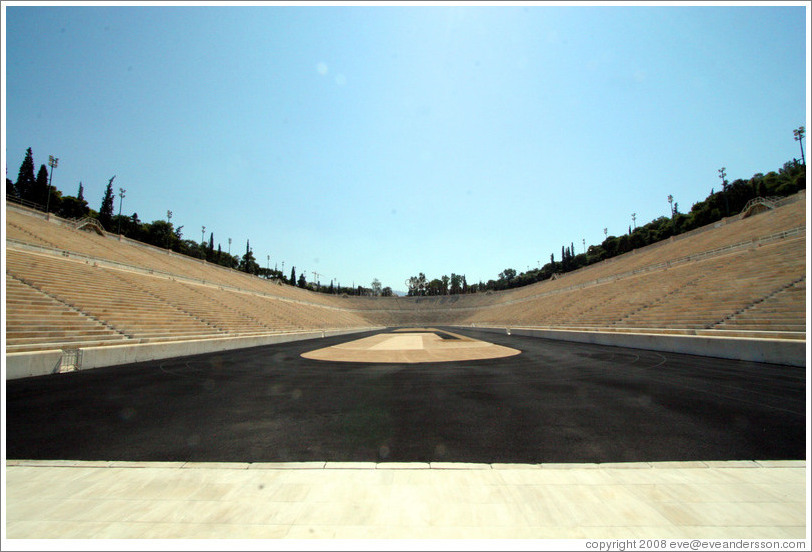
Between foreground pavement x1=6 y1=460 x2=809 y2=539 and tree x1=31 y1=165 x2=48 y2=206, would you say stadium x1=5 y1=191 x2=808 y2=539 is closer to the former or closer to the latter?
foreground pavement x1=6 y1=460 x2=809 y2=539

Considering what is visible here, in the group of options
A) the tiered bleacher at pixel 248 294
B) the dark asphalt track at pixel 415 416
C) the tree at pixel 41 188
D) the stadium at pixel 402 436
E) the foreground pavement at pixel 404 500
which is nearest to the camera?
the foreground pavement at pixel 404 500

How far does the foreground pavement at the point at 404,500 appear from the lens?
327 cm

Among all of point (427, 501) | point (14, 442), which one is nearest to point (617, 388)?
point (427, 501)

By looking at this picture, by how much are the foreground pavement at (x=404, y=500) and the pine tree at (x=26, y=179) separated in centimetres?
8284

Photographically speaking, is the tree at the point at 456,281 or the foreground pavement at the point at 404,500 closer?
the foreground pavement at the point at 404,500

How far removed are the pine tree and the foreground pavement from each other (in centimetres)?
8284

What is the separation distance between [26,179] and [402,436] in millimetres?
88443

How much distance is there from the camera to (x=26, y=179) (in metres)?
59.0

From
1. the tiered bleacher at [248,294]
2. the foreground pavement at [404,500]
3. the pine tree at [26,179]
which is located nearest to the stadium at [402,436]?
the foreground pavement at [404,500]

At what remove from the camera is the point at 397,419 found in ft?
22.2

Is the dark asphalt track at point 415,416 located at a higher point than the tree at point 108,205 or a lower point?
lower

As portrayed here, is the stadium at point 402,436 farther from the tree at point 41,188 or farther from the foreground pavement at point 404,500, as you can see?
the tree at point 41,188

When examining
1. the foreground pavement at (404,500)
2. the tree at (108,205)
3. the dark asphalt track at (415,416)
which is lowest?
the dark asphalt track at (415,416)

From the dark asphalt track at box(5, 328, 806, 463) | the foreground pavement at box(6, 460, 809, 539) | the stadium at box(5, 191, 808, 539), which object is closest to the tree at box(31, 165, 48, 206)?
the stadium at box(5, 191, 808, 539)
